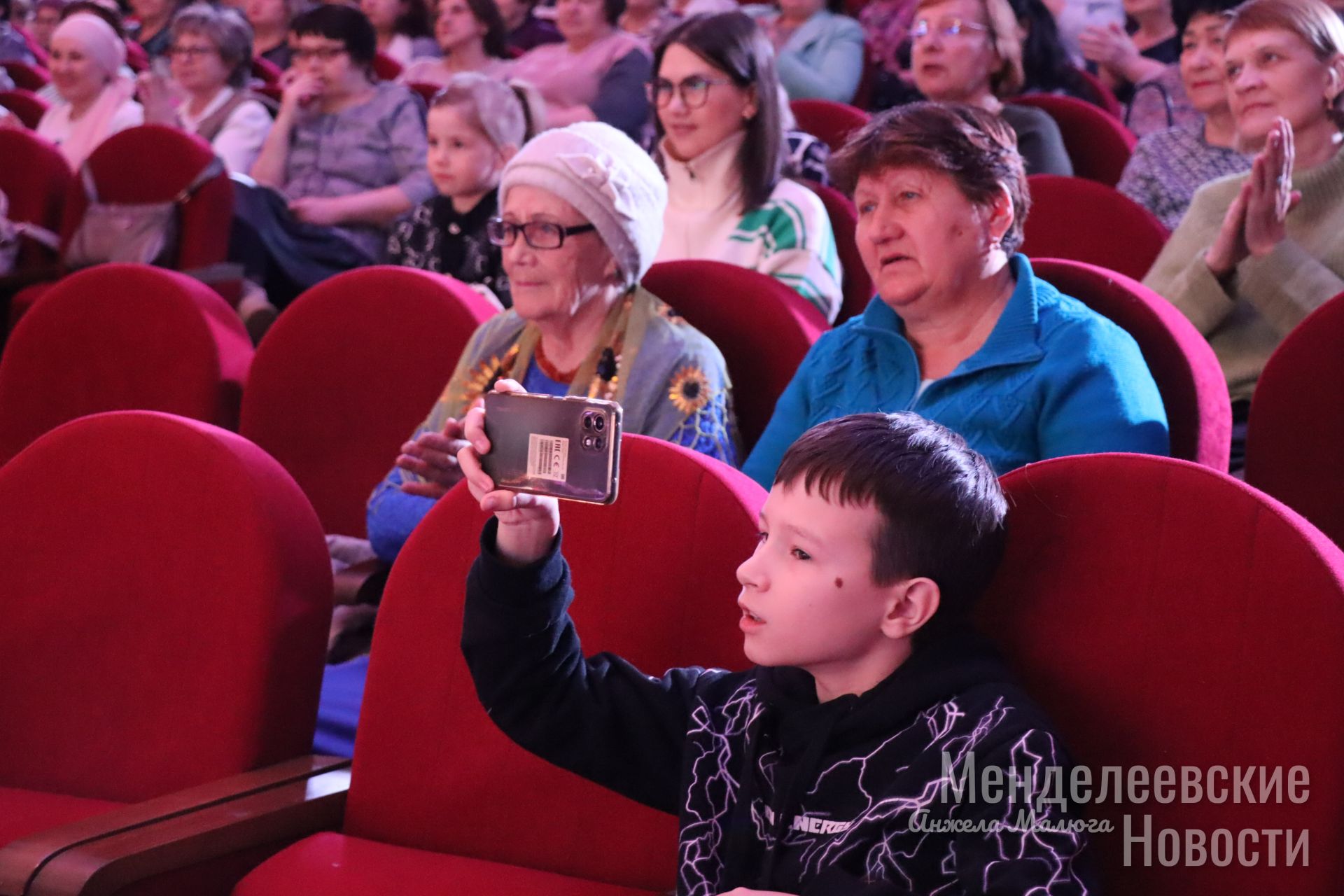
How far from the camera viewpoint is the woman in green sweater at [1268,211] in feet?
7.15

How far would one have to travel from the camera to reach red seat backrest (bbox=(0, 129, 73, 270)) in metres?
4.04

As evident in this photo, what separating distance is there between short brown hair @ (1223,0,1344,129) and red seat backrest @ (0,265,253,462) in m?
1.80

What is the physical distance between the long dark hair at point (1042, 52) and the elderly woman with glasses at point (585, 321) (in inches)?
62.2

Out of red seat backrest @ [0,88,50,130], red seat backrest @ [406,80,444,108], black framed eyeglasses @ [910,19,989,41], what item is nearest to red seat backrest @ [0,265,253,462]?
black framed eyeglasses @ [910,19,989,41]

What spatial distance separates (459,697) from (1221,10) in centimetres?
253

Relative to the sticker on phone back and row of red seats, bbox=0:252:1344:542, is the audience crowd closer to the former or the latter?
row of red seats, bbox=0:252:1344:542

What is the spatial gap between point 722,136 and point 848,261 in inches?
13.8

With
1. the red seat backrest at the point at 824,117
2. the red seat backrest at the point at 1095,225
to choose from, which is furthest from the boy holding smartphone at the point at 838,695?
the red seat backrest at the point at 824,117

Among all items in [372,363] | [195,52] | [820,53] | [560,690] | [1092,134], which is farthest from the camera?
[195,52]

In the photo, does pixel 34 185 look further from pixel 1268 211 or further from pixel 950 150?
pixel 1268 211

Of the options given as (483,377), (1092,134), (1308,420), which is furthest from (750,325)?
(1092,134)

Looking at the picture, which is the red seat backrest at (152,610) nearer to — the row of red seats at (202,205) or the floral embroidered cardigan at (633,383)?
the floral embroidered cardigan at (633,383)

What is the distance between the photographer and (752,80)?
2.86m

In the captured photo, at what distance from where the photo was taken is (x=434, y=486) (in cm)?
196
